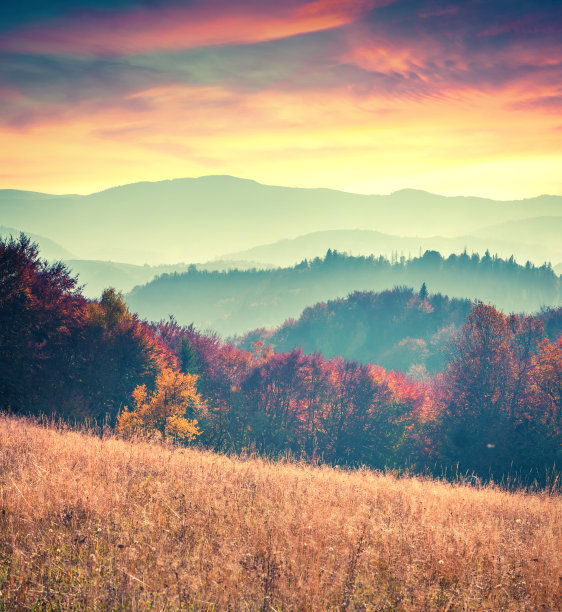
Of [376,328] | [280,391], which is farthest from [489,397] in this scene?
[376,328]

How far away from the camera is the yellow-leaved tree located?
108 feet

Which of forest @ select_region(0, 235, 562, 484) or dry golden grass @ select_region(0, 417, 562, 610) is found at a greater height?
dry golden grass @ select_region(0, 417, 562, 610)

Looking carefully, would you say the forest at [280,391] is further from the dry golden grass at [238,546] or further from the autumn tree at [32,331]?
the dry golden grass at [238,546]

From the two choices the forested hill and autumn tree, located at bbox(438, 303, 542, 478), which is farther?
the forested hill

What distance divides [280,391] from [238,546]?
54.9 m

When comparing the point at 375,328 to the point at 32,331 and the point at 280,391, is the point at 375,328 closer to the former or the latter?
the point at 280,391

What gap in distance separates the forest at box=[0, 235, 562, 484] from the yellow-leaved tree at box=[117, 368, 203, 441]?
0.35 ft

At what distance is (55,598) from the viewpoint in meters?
4.50

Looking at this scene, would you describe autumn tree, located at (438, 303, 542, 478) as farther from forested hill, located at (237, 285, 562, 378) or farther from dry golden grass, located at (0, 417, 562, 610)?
forested hill, located at (237, 285, 562, 378)

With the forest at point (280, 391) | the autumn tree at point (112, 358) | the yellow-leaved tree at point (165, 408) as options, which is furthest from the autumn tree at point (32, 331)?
the yellow-leaved tree at point (165, 408)

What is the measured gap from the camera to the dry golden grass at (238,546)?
15.4 ft

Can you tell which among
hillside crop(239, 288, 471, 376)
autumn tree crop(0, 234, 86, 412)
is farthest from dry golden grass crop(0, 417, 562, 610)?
hillside crop(239, 288, 471, 376)

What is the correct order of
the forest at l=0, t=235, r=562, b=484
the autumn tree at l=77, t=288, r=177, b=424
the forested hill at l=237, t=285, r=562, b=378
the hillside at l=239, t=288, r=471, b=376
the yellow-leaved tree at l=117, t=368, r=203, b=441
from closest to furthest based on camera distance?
the forest at l=0, t=235, r=562, b=484 → the yellow-leaved tree at l=117, t=368, r=203, b=441 → the autumn tree at l=77, t=288, r=177, b=424 → the forested hill at l=237, t=285, r=562, b=378 → the hillside at l=239, t=288, r=471, b=376

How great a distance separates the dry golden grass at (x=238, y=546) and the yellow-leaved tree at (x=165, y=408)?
25.5m
